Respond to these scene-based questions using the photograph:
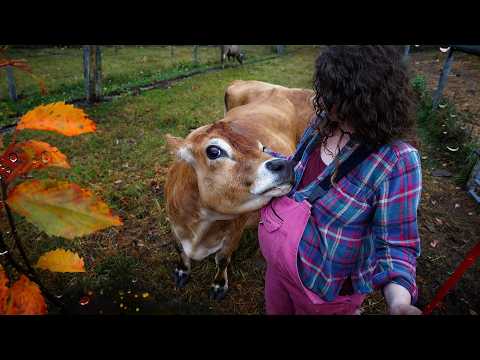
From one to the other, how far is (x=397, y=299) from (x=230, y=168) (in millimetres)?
1413

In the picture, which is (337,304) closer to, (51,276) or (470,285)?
(470,285)

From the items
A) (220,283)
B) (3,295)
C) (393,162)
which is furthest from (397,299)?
(220,283)

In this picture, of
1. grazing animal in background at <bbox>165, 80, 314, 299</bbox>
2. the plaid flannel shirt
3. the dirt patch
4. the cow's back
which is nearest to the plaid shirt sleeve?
the plaid flannel shirt

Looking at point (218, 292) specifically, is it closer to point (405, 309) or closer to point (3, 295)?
point (405, 309)

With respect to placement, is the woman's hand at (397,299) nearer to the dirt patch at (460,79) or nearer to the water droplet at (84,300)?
the water droplet at (84,300)

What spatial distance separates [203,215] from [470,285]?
3.41 meters

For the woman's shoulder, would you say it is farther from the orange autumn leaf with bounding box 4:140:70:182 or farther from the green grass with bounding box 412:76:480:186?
the green grass with bounding box 412:76:480:186

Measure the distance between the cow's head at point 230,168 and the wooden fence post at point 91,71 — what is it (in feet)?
21.4

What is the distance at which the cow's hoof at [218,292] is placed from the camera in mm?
3707

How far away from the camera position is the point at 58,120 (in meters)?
1.06

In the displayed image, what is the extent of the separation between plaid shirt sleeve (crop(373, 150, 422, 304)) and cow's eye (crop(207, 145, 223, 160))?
1.25 meters
